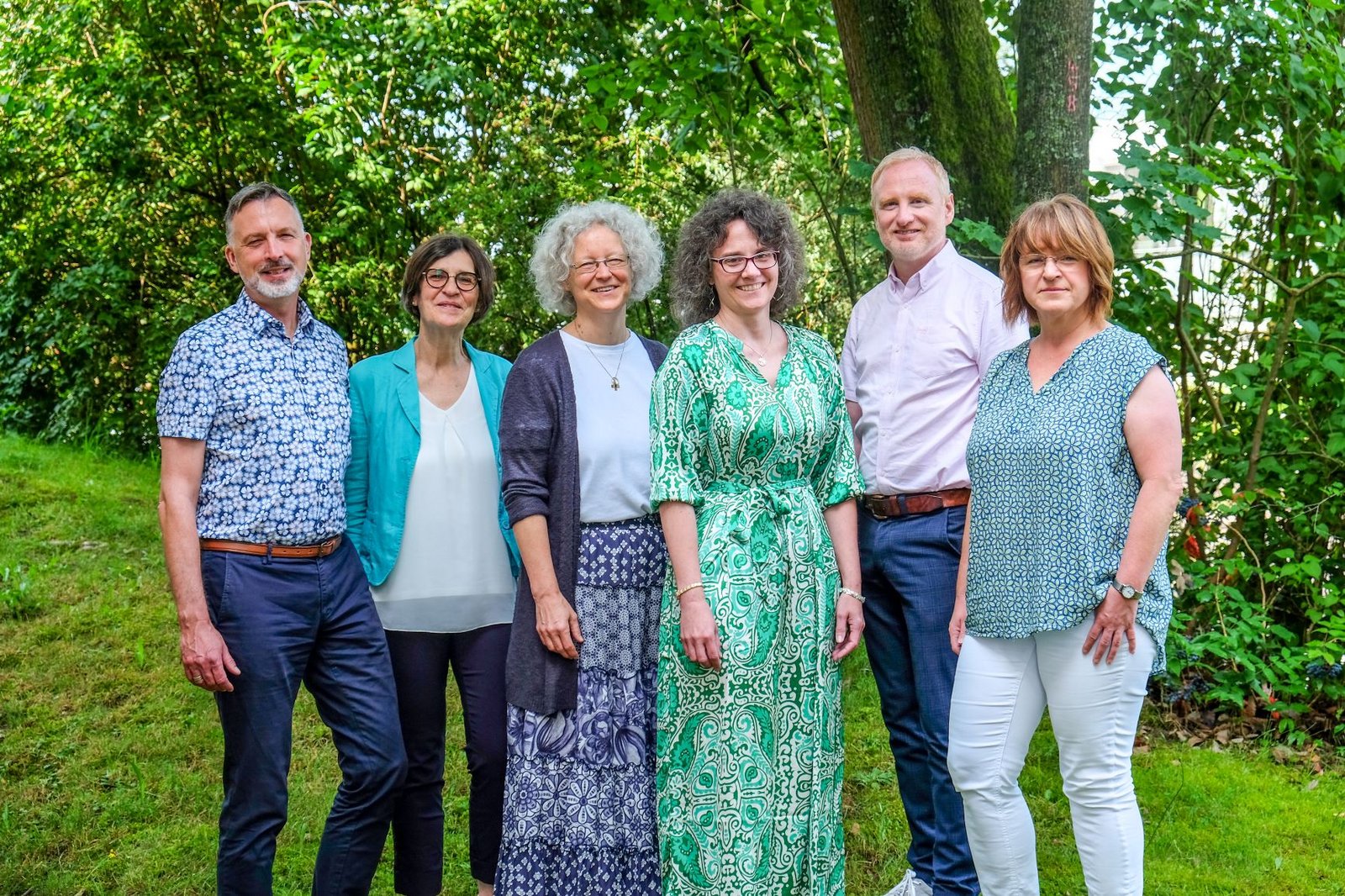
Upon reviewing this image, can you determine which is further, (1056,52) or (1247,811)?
(1247,811)

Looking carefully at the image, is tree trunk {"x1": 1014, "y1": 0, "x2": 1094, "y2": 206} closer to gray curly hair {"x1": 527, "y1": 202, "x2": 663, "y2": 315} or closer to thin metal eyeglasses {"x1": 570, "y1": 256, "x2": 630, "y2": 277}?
gray curly hair {"x1": 527, "y1": 202, "x2": 663, "y2": 315}

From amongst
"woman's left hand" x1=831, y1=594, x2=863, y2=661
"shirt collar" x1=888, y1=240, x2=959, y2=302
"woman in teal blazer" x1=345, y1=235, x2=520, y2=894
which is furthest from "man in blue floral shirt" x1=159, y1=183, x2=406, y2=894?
"shirt collar" x1=888, y1=240, x2=959, y2=302

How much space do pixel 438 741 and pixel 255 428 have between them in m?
1.06

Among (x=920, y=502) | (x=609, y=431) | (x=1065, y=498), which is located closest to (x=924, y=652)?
(x=920, y=502)

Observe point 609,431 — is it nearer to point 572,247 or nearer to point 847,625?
point 572,247

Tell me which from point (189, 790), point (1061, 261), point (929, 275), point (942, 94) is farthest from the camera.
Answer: point (189, 790)

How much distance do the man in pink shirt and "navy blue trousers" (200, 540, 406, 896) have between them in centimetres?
136

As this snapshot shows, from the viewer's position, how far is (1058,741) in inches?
106

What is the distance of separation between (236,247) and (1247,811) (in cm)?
391

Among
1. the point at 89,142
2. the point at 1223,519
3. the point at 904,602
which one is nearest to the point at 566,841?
the point at 904,602

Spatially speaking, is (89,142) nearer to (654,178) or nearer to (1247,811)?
(654,178)

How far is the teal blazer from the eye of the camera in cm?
312

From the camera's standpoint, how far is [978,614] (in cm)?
271

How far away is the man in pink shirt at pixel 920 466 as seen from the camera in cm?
308
